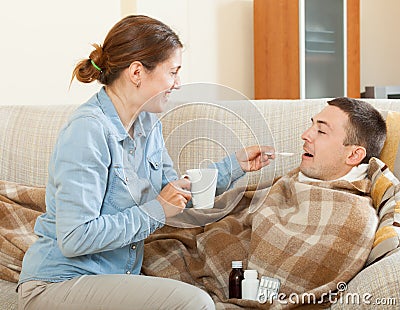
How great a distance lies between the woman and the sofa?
0.04 metres

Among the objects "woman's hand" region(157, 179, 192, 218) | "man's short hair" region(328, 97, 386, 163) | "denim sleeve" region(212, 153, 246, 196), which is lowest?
"woman's hand" region(157, 179, 192, 218)

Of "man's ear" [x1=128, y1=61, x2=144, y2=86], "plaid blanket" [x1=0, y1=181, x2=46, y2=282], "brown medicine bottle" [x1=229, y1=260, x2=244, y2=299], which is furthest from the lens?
"plaid blanket" [x1=0, y1=181, x2=46, y2=282]

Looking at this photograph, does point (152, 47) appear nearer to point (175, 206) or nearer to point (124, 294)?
point (175, 206)

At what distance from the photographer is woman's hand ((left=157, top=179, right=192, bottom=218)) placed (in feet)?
5.18

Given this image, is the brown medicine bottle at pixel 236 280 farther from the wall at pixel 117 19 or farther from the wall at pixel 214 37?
the wall at pixel 214 37

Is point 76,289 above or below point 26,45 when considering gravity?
below

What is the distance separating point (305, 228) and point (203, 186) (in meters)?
0.33

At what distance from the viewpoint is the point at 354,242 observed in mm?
1684

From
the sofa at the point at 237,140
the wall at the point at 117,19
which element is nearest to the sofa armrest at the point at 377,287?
the sofa at the point at 237,140

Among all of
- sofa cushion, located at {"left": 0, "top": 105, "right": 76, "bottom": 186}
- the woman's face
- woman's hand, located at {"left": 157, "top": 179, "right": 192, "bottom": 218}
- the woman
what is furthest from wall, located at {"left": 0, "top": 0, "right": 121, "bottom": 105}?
woman's hand, located at {"left": 157, "top": 179, "right": 192, "bottom": 218}

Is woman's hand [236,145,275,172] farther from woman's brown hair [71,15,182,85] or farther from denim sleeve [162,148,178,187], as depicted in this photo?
woman's brown hair [71,15,182,85]

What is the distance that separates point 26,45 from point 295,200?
6.64 feet

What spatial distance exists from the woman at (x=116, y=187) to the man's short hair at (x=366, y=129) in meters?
0.35

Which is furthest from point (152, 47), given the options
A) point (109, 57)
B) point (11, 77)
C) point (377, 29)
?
point (377, 29)
